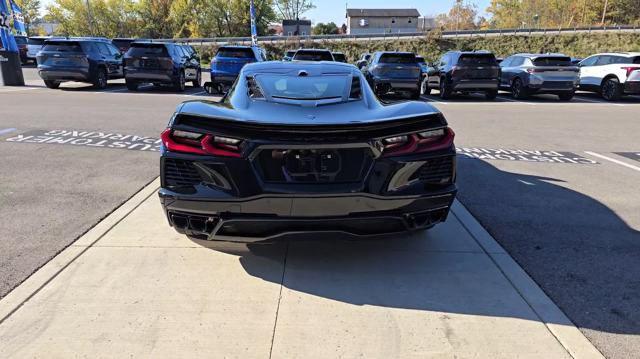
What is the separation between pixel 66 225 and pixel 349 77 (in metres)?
2.92

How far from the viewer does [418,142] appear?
3.27 metres

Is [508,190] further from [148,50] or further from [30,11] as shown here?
[30,11]

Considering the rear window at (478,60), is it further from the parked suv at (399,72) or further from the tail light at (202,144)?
the tail light at (202,144)

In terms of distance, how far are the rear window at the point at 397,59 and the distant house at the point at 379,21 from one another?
101650 millimetres

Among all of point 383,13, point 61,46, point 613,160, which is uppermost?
point 383,13

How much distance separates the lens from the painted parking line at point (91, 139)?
301 inches

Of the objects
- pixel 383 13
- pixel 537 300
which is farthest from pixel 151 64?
pixel 383 13

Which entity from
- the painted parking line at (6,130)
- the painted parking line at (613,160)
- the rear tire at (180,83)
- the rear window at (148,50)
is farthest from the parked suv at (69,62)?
the painted parking line at (613,160)

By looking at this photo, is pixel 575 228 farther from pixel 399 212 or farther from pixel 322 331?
pixel 322 331

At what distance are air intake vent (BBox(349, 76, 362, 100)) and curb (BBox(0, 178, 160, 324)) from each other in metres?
2.46

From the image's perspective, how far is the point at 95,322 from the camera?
2.85 metres

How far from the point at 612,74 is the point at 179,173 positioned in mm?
17783

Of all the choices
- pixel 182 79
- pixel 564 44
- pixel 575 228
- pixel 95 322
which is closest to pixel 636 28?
pixel 564 44

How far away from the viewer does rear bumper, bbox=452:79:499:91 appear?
15969mm
